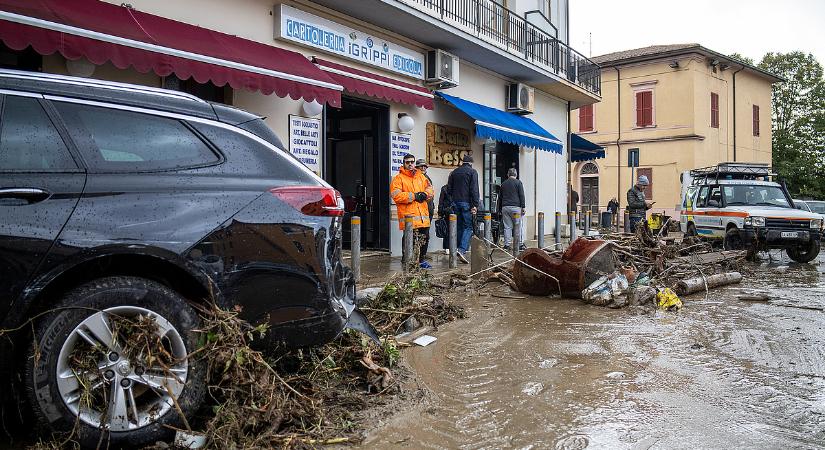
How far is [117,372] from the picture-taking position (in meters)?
2.96

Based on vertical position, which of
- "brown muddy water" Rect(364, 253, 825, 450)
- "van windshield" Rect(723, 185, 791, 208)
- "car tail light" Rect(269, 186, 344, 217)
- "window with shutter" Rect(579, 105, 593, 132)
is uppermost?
"window with shutter" Rect(579, 105, 593, 132)

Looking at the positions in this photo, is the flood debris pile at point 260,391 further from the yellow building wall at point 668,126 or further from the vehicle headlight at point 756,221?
the yellow building wall at point 668,126

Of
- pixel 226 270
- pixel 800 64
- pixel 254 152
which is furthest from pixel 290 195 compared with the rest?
pixel 800 64

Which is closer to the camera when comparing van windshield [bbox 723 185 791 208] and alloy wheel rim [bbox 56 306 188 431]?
alloy wheel rim [bbox 56 306 188 431]

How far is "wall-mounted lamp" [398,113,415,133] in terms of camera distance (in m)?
12.6

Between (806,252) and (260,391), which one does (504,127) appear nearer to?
(806,252)

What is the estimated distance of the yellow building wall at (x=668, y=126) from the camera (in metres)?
33.5

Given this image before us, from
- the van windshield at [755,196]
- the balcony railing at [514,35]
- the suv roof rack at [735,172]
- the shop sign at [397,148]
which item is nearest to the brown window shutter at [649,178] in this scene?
the balcony railing at [514,35]

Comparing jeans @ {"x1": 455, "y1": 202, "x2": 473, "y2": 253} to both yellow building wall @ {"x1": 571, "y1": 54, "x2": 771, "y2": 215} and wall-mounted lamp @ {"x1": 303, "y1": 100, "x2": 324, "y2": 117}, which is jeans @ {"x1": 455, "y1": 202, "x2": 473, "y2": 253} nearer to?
wall-mounted lamp @ {"x1": 303, "y1": 100, "x2": 324, "y2": 117}

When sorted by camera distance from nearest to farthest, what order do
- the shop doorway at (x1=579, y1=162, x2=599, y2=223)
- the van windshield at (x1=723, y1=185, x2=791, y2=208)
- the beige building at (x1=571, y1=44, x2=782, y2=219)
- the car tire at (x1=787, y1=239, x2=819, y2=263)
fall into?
the car tire at (x1=787, y1=239, x2=819, y2=263) < the van windshield at (x1=723, y1=185, x2=791, y2=208) < the beige building at (x1=571, y1=44, x2=782, y2=219) < the shop doorway at (x1=579, y1=162, x2=599, y2=223)

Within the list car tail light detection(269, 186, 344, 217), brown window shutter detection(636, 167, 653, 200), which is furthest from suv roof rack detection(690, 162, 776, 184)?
brown window shutter detection(636, 167, 653, 200)

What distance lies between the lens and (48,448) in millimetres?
2816

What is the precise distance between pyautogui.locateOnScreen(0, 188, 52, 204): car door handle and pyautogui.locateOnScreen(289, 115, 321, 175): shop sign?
7196mm

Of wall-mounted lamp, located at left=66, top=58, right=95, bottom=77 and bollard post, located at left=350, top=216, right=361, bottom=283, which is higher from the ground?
wall-mounted lamp, located at left=66, top=58, right=95, bottom=77
